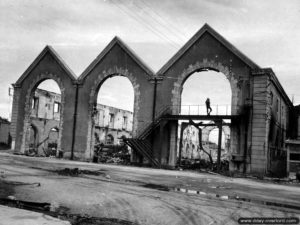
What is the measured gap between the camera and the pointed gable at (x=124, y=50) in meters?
24.6

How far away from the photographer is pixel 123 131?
49750mm

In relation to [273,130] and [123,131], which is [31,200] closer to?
[273,130]

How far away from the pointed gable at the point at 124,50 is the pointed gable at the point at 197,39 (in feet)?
3.75

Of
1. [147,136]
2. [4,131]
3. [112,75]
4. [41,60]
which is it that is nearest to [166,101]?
[147,136]

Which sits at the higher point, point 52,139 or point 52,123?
point 52,123

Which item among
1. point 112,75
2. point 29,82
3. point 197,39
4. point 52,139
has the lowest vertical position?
point 52,139

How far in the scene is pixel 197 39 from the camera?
2316 centimetres

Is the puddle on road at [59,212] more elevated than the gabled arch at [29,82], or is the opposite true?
the gabled arch at [29,82]

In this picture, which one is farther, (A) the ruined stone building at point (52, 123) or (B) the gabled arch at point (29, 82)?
(A) the ruined stone building at point (52, 123)

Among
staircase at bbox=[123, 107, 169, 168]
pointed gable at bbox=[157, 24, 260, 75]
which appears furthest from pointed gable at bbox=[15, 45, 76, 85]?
pointed gable at bbox=[157, 24, 260, 75]

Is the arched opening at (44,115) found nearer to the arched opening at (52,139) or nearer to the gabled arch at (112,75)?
the arched opening at (52,139)

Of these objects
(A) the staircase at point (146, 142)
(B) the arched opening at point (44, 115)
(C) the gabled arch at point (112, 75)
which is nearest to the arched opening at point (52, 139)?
(B) the arched opening at point (44, 115)

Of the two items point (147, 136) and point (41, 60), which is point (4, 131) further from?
point (147, 136)

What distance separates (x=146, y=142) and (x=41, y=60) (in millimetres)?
13519
